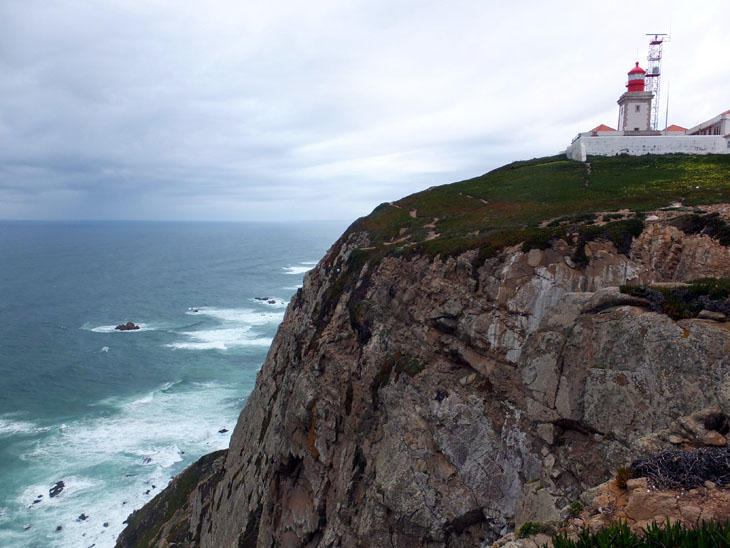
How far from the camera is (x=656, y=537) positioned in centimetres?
730

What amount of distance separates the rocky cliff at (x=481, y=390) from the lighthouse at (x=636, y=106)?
2225 cm

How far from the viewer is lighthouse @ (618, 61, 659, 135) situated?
A: 5109 cm

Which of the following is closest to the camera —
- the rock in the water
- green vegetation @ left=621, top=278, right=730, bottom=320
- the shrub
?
the shrub

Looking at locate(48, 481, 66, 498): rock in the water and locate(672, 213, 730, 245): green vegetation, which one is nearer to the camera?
locate(672, 213, 730, 245): green vegetation

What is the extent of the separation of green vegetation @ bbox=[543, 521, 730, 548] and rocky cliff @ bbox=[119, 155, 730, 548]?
2.90 metres

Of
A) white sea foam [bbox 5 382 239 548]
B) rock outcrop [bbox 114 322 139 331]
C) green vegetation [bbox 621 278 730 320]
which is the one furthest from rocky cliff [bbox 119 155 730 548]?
rock outcrop [bbox 114 322 139 331]

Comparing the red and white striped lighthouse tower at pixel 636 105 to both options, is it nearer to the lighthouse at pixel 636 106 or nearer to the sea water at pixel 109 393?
the lighthouse at pixel 636 106

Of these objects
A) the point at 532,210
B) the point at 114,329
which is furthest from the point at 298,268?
the point at 532,210

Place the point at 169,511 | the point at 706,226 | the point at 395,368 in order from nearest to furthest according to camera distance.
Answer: the point at 706,226 < the point at 395,368 < the point at 169,511

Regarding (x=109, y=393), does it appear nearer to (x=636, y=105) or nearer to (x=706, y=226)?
(x=706, y=226)

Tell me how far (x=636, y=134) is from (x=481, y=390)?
46.3 metres

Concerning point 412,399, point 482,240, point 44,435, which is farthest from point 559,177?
point 44,435

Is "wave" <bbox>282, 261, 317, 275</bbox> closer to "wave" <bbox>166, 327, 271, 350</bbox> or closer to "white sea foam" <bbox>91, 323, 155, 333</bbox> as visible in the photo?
"wave" <bbox>166, 327, 271, 350</bbox>

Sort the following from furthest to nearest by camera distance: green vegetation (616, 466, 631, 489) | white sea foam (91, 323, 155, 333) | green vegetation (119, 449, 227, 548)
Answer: white sea foam (91, 323, 155, 333) < green vegetation (119, 449, 227, 548) < green vegetation (616, 466, 631, 489)
